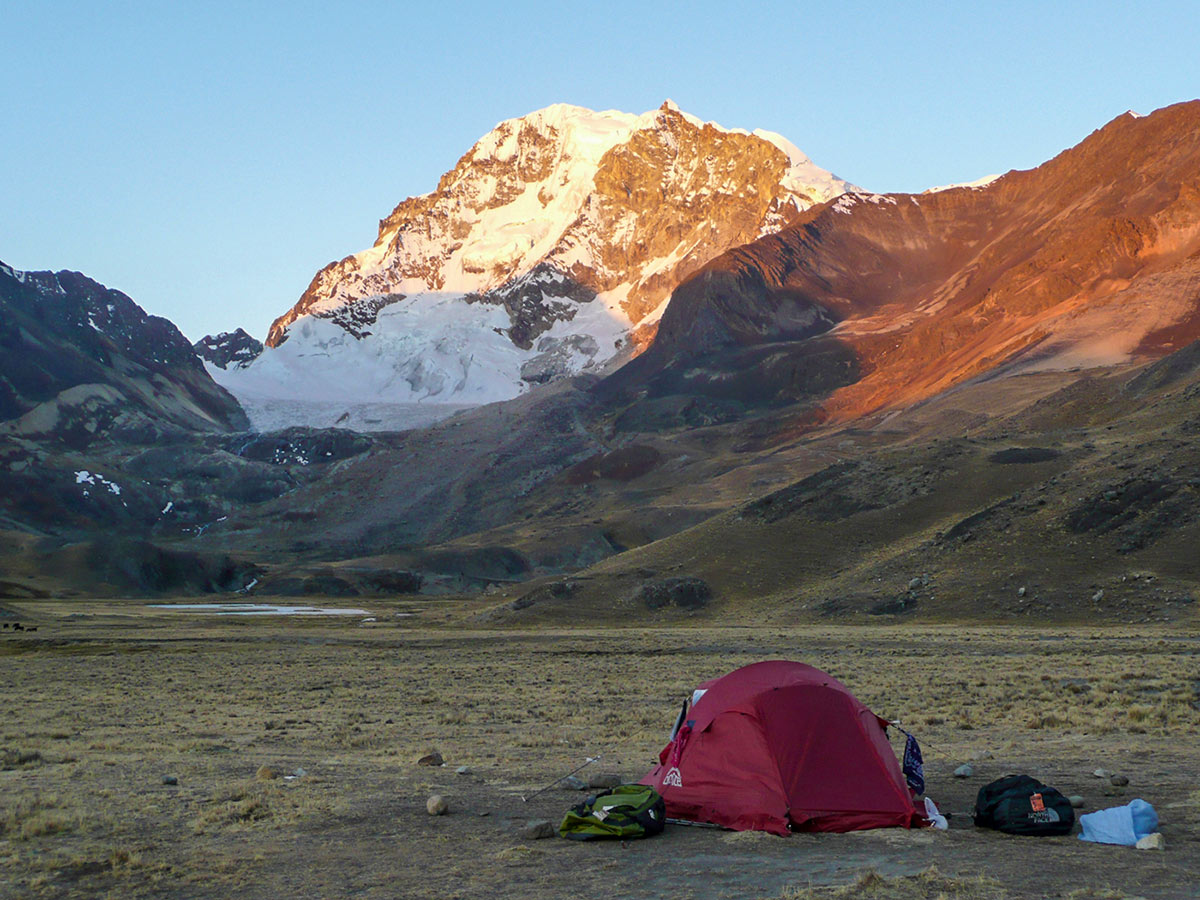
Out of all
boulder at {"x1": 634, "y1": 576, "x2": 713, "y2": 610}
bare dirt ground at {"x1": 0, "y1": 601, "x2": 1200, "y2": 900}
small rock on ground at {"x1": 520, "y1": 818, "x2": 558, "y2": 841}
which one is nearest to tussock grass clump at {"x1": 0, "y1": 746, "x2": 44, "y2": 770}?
bare dirt ground at {"x1": 0, "y1": 601, "x2": 1200, "y2": 900}

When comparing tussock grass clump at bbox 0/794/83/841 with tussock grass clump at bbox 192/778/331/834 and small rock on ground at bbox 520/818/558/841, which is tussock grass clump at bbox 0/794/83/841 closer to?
tussock grass clump at bbox 192/778/331/834

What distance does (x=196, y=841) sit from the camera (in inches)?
593

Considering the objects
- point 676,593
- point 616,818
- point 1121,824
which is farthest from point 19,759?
point 676,593

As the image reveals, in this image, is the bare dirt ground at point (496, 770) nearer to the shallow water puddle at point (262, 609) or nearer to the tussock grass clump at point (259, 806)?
the tussock grass clump at point (259, 806)

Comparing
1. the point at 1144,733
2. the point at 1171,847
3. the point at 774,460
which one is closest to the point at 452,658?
the point at 1144,733

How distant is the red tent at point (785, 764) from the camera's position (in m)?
15.5

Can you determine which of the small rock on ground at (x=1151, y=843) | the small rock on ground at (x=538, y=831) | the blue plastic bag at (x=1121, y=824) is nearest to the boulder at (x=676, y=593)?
the small rock on ground at (x=538, y=831)

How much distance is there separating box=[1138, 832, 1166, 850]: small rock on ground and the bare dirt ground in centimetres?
25

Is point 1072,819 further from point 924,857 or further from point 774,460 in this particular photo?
point 774,460

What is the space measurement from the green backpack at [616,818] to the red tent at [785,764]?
41.2 inches

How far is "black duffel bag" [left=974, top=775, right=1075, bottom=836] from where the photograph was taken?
14.4 m

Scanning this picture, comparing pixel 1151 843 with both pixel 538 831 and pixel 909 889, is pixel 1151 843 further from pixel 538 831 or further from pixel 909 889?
pixel 538 831

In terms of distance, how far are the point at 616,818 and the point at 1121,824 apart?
613 centimetres

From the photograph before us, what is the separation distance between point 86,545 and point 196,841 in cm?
14277
